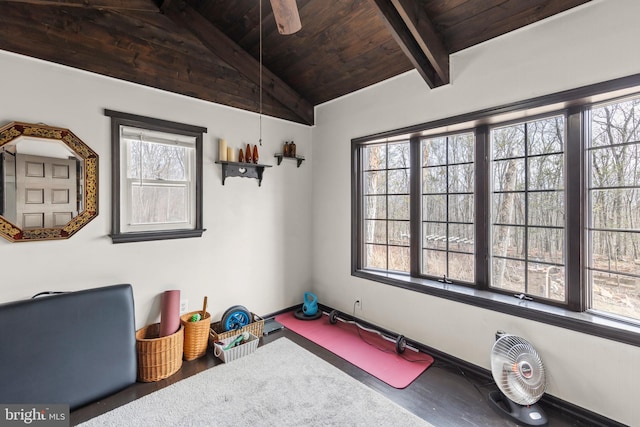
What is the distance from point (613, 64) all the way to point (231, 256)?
343cm

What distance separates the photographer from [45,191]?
2166mm

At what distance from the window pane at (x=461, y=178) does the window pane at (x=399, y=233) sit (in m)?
0.61

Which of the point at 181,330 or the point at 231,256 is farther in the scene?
the point at 231,256

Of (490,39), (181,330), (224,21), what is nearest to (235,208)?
(181,330)

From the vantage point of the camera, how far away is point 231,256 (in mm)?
3162

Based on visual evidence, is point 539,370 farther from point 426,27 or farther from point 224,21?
point 224,21

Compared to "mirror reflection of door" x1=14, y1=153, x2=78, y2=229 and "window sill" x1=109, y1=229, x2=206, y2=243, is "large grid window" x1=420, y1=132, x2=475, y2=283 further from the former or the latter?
"mirror reflection of door" x1=14, y1=153, x2=78, y2=229

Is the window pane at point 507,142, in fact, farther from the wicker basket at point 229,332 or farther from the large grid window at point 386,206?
the wicker basket at point 229,332

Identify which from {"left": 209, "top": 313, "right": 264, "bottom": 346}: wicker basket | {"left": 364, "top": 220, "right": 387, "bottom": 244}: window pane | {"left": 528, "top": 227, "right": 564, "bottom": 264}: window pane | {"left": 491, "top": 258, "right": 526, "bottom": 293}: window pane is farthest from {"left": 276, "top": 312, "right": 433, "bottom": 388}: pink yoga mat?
{"left": 528, "top": 227, "right": 564, "bottom": 264}: window pane

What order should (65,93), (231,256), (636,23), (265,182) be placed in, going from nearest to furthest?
(636,23), (65,93), (231,256), (265,182)

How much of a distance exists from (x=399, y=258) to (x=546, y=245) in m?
1.31

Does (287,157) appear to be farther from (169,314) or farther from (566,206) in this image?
(566,206)

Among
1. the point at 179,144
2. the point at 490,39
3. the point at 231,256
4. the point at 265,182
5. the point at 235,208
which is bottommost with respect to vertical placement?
the point at 231,256

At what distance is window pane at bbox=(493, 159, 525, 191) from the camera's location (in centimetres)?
236
